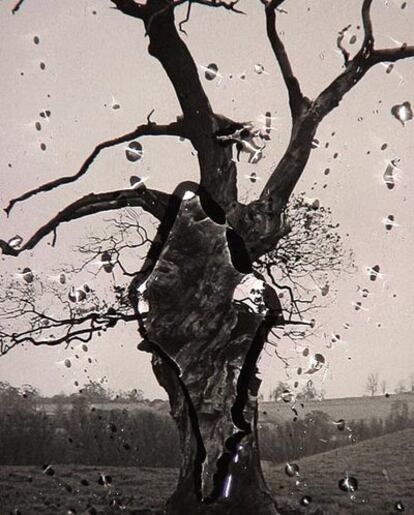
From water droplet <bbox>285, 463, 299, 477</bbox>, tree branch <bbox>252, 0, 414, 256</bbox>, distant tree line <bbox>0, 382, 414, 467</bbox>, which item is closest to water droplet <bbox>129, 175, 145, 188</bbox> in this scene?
tree branch <bbox>252, 0, 414, 256</bbox>

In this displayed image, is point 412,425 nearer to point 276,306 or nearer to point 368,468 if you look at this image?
point 368,468

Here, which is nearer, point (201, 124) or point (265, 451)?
point (201, 124)

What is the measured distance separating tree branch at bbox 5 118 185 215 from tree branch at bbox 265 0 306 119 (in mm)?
866

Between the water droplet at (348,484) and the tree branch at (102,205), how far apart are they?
2852mm

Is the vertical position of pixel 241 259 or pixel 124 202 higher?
pixel 124 202

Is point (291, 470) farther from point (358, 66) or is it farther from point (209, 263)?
point (358, 66)

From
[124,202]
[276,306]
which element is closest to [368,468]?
[276,306]

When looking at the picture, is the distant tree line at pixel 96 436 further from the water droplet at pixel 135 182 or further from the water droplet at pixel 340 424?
the water droplet at pixel 135 182

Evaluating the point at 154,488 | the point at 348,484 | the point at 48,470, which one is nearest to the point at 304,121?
the point at 154,488

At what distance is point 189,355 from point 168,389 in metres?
0.60

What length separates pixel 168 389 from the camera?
422 cm

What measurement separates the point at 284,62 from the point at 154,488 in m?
3.53

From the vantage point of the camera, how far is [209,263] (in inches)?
147

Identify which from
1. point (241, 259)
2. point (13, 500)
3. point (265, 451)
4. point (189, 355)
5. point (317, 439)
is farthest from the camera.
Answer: point (317, 439)
